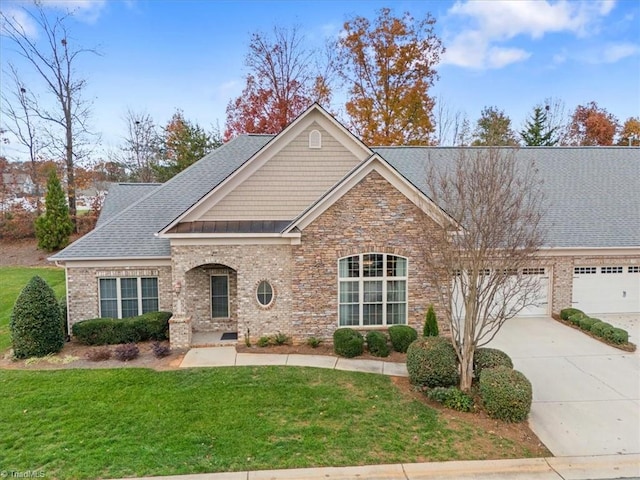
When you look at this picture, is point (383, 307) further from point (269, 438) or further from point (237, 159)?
point (237, 159)

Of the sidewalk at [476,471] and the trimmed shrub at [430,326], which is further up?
the trimmed shrub at [430,326]

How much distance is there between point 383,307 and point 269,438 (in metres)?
6.30

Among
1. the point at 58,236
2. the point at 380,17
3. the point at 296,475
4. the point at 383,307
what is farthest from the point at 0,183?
the point at 296,475

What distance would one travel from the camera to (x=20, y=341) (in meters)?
11.4

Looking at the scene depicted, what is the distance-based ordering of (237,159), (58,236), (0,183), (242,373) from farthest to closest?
(0,183)
(58,236)
(237,159)
(242,373)

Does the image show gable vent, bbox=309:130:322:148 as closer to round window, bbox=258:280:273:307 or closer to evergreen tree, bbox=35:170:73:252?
round window, bbox=258:280:273:307

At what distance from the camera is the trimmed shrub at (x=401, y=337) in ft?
39.1

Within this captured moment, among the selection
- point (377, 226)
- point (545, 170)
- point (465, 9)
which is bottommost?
point (377, 226)

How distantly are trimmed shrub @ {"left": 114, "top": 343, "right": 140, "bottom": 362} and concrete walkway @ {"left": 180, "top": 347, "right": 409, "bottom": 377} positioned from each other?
140 cm

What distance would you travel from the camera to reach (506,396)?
788 cm

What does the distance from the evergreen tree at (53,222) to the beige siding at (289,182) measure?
20455mm

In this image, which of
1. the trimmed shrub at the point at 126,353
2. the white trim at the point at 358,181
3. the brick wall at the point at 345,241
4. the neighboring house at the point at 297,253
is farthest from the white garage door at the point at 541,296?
the trimmed shrub at the point at 126,353

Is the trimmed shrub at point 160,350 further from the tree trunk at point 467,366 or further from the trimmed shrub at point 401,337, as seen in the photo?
the tree trunk at point 467,366

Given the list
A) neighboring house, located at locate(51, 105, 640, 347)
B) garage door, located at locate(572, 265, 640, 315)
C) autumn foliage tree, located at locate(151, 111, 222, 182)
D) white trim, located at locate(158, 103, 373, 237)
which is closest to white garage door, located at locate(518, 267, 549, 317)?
neighboring house, located at locate(51, 105, 640, 347)
